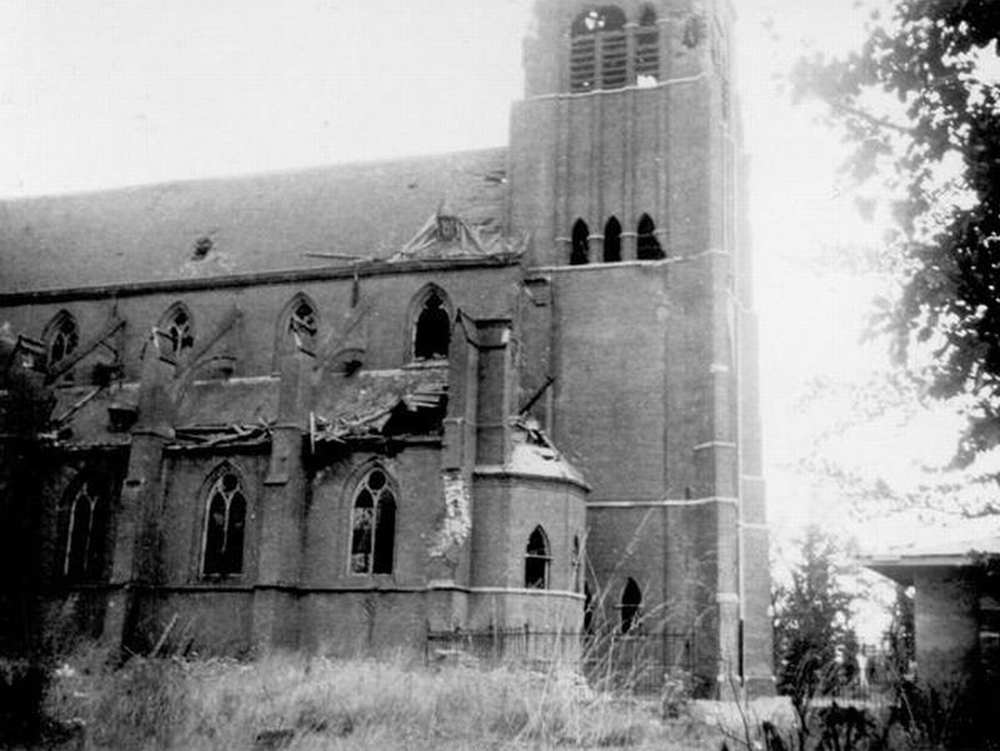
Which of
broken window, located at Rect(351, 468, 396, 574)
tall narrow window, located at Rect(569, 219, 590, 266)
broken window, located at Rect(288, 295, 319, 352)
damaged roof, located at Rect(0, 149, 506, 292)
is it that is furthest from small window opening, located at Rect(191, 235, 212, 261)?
broken window, located at Rect(351, 468, 396, 574)

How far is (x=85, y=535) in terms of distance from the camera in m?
26.3

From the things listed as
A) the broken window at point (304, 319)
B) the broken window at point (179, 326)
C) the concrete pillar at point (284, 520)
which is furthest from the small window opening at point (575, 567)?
the broken window at point (179, 326)

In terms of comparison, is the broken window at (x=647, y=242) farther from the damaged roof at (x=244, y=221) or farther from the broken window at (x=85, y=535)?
the broken window at (x=85, y=535)

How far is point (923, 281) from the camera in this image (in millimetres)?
6230

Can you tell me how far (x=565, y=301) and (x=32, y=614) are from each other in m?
17.0

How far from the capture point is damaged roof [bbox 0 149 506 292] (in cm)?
3122

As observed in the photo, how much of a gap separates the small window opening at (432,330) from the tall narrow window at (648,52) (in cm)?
830

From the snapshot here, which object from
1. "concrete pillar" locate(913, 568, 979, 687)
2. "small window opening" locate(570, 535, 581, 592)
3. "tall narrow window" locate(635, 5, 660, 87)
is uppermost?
"tall narrow window" locate(635, 5, 660, 87)

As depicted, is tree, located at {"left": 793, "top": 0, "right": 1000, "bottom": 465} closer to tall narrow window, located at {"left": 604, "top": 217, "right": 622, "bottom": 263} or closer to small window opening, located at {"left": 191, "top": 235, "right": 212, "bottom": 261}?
tall narrow window, located at {"left": 604, "top": 217, "right": 622, "bottom": 263}

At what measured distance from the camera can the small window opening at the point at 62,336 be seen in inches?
1265

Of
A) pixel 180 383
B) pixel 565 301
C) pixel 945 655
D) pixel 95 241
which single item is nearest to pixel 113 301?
pixel 95 241

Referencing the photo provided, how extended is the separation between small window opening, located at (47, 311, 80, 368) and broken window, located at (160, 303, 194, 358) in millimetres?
2918

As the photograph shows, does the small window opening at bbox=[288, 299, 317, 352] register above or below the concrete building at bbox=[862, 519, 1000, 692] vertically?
above

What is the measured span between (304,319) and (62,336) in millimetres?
7770
